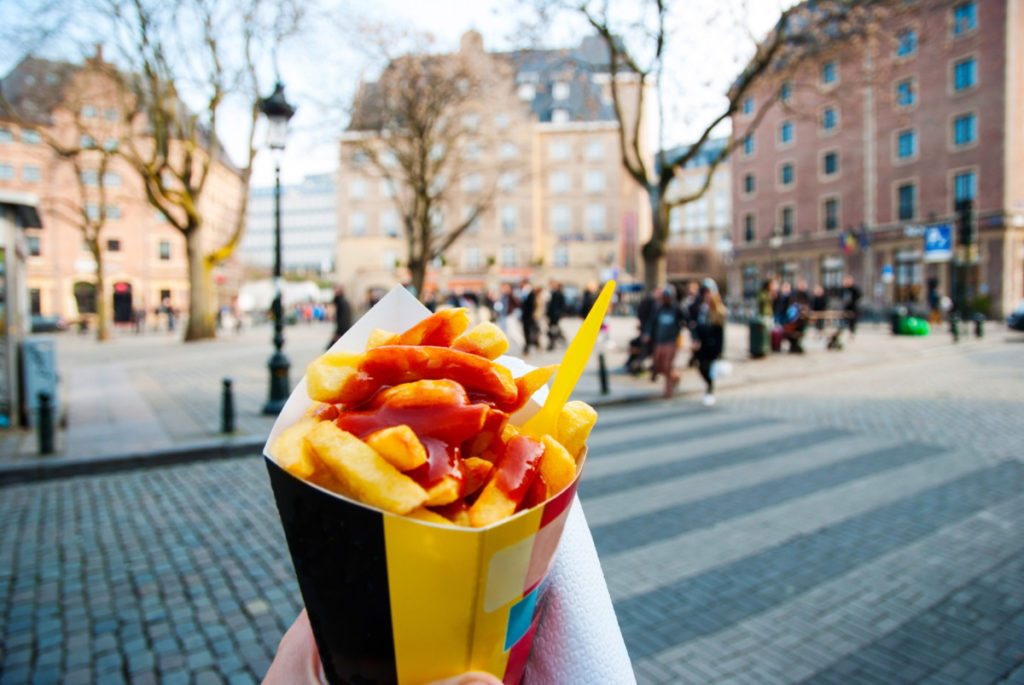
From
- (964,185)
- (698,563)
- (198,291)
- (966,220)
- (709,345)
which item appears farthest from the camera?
(964,185)

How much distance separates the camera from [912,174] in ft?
115

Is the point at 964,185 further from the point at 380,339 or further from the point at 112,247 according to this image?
the point at 112,247

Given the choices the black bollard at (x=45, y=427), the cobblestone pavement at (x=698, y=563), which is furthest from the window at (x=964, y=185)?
the black bollard at (x=45, y=427)

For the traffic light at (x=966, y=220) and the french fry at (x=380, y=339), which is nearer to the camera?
the french fry at (x=380, y=339)

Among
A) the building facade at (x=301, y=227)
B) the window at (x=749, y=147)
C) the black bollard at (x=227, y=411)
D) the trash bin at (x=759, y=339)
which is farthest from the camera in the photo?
the building facade at (x=301, y=227)

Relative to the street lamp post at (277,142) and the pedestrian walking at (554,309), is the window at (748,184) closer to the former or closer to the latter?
the pedestrian walking at (554,309)

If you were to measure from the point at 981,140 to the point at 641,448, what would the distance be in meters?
35.5

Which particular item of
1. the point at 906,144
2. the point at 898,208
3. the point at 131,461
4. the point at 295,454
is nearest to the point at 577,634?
the point at 295,454

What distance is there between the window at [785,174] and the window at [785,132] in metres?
1.74

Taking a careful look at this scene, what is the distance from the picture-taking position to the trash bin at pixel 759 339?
1474cm

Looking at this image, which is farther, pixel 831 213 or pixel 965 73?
pixel 831 213

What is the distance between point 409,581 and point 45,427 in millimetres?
7620

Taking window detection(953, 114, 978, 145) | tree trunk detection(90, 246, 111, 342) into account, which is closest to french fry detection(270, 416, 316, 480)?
tree trunk detection(90, 246, 111, 342)

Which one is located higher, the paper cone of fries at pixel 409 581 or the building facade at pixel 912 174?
the building facade at pixel 912 174
